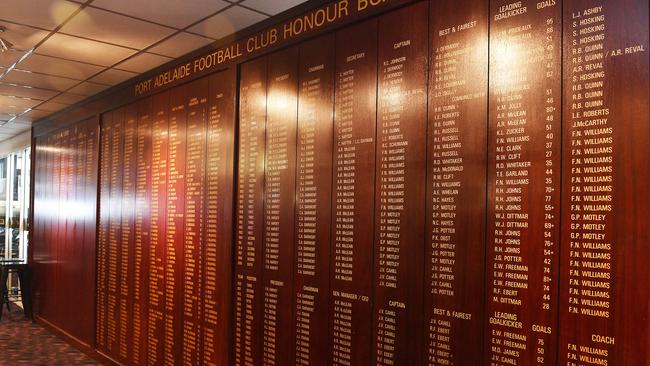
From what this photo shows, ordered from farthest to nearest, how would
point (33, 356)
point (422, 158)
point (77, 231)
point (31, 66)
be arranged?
point (77, 231) < point (33, 356) < point (31, 66) < point (422, 158)

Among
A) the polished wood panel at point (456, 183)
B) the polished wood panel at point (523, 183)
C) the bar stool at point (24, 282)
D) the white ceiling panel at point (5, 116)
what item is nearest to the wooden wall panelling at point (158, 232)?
the polished wood panel at point (456, 183)

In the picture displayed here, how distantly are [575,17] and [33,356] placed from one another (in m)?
6.13

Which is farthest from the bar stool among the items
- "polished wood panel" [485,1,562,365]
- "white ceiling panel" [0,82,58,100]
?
"polished wood panel" [485,1,562,365]

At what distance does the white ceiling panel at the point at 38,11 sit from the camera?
3.42m

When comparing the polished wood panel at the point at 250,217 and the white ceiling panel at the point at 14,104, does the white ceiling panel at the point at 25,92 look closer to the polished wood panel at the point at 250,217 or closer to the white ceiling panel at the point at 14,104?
the white ceiling panel at the point at 14,104

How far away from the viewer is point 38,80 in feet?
18.0

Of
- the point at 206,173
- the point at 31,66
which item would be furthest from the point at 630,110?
the point at 31,66

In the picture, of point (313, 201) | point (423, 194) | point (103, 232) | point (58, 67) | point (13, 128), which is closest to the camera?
point (423, 194)

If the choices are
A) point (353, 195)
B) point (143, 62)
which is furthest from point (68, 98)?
point (353, 195)

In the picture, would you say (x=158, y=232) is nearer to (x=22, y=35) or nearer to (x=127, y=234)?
(x=127, y=234)

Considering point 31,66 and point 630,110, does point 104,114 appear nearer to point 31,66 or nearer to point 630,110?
point 31,66

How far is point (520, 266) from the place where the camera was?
219cm

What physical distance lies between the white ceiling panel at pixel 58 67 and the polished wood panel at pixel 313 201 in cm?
258

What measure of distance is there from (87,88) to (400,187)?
4377 mm
